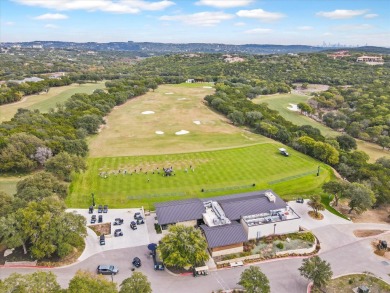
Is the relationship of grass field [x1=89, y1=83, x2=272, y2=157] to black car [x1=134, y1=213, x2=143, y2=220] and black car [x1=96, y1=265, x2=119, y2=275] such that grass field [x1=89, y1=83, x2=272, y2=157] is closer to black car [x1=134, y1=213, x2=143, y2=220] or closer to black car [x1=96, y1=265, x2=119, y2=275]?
black car [x1=134, y1=213, x2=143, y2=220]

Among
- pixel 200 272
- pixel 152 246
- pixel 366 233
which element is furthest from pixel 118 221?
pixel 366 233

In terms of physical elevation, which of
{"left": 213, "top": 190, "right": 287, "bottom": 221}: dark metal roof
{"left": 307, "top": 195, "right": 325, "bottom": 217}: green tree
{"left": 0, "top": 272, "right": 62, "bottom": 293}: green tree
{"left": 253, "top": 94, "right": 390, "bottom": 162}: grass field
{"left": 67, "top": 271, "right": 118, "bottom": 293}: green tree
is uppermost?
{"left": 0, "top": 272, "right": 62, "bottom": 293}: green tree

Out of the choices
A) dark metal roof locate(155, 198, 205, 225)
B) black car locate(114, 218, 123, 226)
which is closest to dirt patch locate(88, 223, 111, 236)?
black car locate(114, 218, 123, 226)

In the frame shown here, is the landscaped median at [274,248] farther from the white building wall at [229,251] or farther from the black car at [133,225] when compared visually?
the black car at [133,225]

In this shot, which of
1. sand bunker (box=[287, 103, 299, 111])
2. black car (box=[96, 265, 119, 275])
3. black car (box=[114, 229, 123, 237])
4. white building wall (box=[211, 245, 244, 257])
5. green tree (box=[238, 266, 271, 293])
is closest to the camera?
green tree (box=[238, 266, 271, 293])

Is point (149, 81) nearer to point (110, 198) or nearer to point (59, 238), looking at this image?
point (110, 198)

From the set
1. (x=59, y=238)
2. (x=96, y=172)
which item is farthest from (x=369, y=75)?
(x=59, y=238)

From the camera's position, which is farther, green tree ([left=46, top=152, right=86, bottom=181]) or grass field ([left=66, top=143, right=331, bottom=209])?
green tree ([left=46, top=152, right=86, bottom=181])
